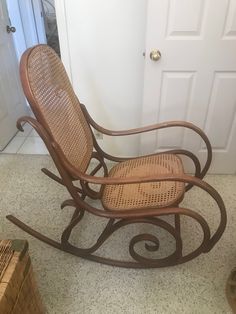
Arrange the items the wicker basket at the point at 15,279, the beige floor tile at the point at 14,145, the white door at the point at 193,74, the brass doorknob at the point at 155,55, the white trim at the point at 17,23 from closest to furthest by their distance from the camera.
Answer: the wicker basket at the point at 15,279 < the white door at the point at 193,74 < the brass doorknob at the point at 155,55 < the beige floor tile at the point at 14,145 < the white trim at the point at 17,23

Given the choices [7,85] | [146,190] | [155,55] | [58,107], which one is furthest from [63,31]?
[146,190]

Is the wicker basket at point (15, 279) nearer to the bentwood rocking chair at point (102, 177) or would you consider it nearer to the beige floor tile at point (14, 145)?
the bentwood rocking chair at point (102, 177)

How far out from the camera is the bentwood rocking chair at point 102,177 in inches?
40.0

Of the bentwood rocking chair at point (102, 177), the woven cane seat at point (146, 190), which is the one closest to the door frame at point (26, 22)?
the bentwood rocking chair at point (102, 177)

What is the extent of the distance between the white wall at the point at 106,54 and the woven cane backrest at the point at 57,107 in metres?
0.51

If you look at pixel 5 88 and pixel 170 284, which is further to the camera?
pixel 5 88

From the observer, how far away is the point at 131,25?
5.19 ft

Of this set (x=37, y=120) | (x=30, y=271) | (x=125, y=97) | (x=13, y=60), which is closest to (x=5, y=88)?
(x=13, y=60)

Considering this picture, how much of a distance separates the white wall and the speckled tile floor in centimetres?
76

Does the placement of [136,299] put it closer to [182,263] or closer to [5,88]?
[182,263]

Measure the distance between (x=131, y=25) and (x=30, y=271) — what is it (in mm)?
1448

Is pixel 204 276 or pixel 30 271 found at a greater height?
pixel 30 271

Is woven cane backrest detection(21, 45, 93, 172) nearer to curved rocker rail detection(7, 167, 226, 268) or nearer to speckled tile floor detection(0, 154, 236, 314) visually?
curved rocker rail detection(7, 167, 226, 268)

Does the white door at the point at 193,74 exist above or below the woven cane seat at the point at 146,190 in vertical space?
above
